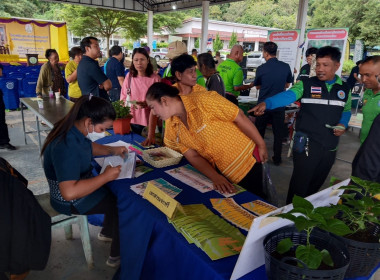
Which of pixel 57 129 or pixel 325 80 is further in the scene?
pixel 325 80

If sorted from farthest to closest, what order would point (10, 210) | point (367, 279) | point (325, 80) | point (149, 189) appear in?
point (325, 80)
point (149, 189)
point (10, 210)
point (367, 279)

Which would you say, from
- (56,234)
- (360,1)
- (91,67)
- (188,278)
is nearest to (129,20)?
(360,1)

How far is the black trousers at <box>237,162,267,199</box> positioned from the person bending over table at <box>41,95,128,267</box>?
2.72ft

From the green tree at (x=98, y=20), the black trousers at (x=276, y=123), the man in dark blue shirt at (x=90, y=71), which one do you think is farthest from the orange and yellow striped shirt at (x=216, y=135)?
the green tree at (x=98, y=20)

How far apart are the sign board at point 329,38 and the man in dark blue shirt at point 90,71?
4163mm

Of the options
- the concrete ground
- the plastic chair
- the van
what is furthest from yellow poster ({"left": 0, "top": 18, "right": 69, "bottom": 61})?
the plastic chair

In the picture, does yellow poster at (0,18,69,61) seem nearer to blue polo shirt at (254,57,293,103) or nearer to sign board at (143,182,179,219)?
blue polo shirt at (254,57,293,103)

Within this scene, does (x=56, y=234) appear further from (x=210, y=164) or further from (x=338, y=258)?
(x=338, y=258)

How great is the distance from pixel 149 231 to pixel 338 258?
0.77m

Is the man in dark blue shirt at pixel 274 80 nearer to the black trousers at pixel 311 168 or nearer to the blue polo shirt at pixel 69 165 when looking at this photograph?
the black trousers at pixel 311 168

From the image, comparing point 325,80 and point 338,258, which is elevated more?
point 325,80

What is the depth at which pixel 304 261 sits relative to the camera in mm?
704

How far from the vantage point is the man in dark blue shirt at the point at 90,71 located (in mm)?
3033

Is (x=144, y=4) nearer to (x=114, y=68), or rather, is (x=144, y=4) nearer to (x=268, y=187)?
(x=114, y=68)
